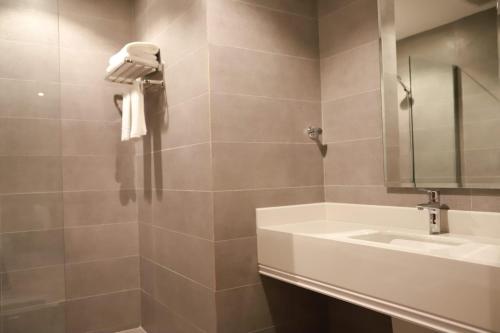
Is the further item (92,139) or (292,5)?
(92,139)

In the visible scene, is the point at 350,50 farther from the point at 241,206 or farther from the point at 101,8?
the point at 101,8

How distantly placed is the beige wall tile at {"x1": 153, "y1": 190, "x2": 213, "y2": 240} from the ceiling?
3.94ft

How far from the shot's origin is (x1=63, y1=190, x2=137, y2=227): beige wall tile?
2.47m

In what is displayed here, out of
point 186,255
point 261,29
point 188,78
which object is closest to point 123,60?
point 188,78

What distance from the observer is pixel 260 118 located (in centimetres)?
193

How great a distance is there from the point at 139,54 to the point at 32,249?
1166 millimetres

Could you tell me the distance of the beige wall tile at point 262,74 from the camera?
1.81 meters

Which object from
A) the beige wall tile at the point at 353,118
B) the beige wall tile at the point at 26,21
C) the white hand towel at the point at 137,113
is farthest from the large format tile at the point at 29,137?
the beige wall tile at the point at 353,118

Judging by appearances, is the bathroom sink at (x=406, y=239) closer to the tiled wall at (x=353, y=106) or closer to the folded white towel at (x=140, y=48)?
the tiled wall at (x=353, y=106)

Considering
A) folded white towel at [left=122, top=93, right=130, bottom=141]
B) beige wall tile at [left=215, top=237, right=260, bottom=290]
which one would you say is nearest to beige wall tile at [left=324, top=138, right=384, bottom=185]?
beige wall tile at [left=215, top=237, right=260, bottom=290]

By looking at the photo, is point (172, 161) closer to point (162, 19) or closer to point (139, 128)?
point (139, 128)

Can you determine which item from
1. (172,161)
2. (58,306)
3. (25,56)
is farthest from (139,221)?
(25,56)

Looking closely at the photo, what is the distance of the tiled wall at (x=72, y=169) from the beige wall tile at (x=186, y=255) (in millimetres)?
427

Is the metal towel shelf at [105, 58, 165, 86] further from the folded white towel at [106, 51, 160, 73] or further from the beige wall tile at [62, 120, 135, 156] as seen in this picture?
the beige wall tile at [62, 120, 135, 156]
